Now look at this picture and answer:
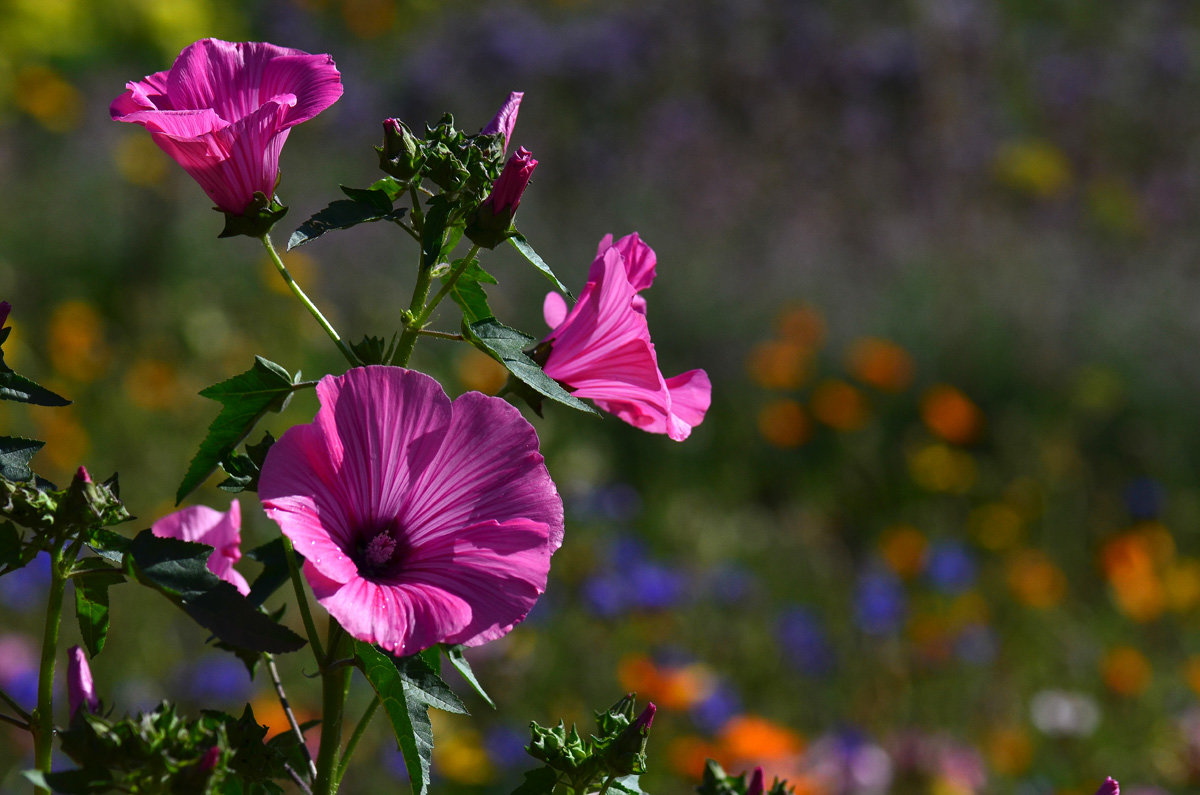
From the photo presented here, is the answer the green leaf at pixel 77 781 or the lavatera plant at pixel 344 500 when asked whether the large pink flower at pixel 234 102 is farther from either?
the green leaf at pixel 77 781

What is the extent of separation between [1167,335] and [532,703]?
421cm

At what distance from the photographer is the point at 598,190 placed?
26.2 feet

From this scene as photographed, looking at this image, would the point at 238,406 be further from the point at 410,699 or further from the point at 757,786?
the point at 757,786

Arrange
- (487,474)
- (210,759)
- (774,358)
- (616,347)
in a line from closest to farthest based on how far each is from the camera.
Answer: (210,759) < (487,474) < (616,347) < (774,358)

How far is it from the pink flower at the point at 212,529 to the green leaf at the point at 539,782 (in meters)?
0.23

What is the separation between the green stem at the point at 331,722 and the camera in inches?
25.1

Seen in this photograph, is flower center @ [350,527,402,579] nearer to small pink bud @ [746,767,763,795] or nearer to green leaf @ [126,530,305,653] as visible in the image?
green leaf @ [126,530,305,653]

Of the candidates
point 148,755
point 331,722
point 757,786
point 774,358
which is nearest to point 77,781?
point 148,755

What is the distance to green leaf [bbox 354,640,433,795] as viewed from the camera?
0.60 meters

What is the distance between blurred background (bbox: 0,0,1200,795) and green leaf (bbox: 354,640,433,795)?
1686 millimetres

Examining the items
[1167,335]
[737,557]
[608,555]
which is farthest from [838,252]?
[608,555]

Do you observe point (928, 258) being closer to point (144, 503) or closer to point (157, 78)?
point (144, 503)

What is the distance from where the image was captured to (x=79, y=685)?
617mm

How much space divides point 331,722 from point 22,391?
231mm
